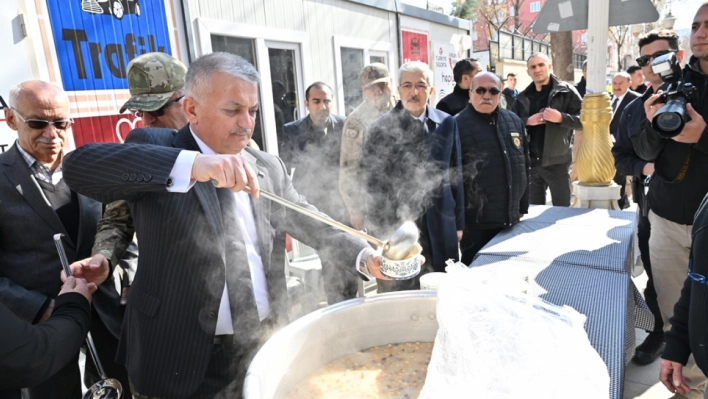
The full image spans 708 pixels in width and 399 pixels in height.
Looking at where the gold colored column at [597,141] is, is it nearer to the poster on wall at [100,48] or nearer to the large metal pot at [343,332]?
the large metal pot at [343,332]

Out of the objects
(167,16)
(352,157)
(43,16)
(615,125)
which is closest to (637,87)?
(615,125)

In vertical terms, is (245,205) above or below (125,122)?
below

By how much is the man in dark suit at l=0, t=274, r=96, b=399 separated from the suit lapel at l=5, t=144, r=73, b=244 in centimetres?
73

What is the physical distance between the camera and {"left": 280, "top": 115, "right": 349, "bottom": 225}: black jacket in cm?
418

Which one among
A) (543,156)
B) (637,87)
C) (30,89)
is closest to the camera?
(30,89)

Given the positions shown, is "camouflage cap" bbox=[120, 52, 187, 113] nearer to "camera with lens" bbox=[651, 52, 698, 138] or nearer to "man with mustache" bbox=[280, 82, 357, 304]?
"man with mustache" bbox=[280, 82, 357, 304]

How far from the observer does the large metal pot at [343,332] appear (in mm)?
1394

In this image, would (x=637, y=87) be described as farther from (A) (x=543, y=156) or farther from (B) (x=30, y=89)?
(B) (x=30, y=89)

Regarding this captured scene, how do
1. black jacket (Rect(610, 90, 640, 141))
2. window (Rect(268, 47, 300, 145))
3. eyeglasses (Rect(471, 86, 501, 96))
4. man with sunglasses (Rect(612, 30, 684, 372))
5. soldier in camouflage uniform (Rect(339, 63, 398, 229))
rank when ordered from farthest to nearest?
window (Rect(268, 47, 300, 145)), black jacket (Rect(610, 90, 640, 141)), soldier in camouflage uniform (Rect(339, 63, 398, 229)), eyeglasses (Rect(471, 86, 501, 96)), man with sunglasses (Rect(612, 30, 684, 372))

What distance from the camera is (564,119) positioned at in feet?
14.8

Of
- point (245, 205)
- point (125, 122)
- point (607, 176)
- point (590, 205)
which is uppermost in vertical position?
point (125, 122)

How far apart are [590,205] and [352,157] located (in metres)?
2.33

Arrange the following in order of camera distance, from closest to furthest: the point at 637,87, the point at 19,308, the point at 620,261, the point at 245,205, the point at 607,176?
the point at 245,205, the point at 19,308, the point at 620,261, the point at 607,176, the point at 637,87

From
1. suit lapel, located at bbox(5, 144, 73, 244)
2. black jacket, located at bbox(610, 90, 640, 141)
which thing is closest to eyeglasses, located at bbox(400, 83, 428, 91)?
suit lapel, located at bbox(5, 144, 73, 244)
